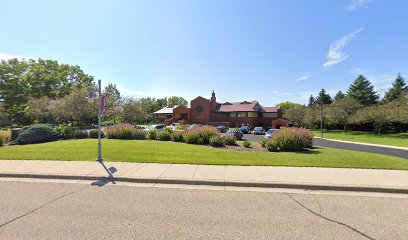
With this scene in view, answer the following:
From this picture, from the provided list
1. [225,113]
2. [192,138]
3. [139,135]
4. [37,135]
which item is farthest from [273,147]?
[225,113]

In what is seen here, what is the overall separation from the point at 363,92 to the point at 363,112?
77.7 ft

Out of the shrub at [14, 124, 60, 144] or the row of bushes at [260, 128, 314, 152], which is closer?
the row of bushes at [260, 128, 314, 152]

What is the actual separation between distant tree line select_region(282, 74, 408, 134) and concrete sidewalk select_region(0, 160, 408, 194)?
32.7 meters

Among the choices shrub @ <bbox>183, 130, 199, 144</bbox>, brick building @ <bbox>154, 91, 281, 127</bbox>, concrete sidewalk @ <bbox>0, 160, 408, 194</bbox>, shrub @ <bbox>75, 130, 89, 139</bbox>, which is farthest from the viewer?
brick building @ <bbox>154, 91, 281, 127</bbox>

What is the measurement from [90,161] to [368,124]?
51.1 meters

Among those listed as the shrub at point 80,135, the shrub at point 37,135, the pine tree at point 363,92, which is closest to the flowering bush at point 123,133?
the shrub at point 80,135

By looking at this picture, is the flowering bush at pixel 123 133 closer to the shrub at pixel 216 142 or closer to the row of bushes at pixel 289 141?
the shrub at pixel 216 142

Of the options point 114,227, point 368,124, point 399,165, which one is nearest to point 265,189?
point 114,227

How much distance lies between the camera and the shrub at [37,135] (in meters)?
14.6

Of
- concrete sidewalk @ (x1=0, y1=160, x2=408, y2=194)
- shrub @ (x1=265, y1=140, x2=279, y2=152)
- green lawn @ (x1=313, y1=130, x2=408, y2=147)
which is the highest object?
shrub @ (x1=265, y1=140, x2=279, y2=152)

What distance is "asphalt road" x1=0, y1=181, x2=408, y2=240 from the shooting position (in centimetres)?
347

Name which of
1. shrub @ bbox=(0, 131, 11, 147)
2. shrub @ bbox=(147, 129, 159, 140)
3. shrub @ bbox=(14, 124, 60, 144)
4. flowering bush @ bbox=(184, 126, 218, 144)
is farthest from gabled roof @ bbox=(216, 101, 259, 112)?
shrub @ bbox=(0, 131, 11, 147)

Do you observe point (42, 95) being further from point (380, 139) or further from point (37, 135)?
point (380, 139)

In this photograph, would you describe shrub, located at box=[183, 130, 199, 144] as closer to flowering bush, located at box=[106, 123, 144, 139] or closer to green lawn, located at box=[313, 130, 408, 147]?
flowering bush, located at box=[106, 123, 144, 139]
